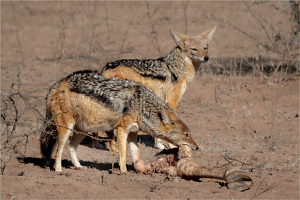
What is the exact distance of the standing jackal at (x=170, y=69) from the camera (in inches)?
330

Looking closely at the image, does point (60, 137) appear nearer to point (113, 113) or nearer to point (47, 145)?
point (47, 145)

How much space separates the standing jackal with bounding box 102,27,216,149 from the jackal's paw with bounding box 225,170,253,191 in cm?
343

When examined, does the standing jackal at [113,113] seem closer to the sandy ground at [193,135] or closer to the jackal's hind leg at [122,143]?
the jackal's hind leg at [122,143]

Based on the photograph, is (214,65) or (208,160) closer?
(208,160)

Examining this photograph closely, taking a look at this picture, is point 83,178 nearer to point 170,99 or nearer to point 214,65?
point 170,99

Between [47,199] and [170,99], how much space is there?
4382mm

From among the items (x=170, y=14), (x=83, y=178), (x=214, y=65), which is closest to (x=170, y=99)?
(x=83, y=178)

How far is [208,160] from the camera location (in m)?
7.25

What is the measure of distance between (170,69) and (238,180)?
4.02m

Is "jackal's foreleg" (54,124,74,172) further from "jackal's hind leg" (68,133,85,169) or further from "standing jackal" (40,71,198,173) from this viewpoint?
"jackal's hind leg" (68,133,85,169)

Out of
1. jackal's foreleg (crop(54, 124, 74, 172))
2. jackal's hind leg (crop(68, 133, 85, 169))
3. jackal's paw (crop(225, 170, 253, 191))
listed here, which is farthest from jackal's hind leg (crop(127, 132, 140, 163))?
jackal's paw (crop(225, 170, 253, 191))

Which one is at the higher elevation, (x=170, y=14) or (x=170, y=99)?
(x=170, y=14)

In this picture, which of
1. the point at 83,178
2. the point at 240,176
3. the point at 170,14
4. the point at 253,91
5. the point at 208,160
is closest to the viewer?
the point at 240,176

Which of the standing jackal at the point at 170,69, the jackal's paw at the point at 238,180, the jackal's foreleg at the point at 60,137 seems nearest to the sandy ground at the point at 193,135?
the jackal's paw at the point at 238,180
